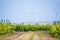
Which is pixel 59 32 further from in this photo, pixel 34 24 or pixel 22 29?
pixel 34 24

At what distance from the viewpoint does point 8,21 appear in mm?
20281

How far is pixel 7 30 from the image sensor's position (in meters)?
17.0

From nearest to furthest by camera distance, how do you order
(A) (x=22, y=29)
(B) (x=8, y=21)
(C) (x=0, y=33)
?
(C) (x=0, y=33) → (B) (x=8, y=21) → (A) (x=22, y=29)

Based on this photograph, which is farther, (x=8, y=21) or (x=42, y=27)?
(x=42, y=27)

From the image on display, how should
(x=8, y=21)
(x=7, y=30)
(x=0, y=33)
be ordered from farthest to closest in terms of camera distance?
(x=8, y=21), (x=7, y=30), (x=0, y=33)

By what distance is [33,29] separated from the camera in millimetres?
24188

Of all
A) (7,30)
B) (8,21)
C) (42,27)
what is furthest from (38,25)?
(7,30)

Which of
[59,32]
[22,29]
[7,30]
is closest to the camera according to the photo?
[59,32]

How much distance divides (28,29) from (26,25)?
0.80m

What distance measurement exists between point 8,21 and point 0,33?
4.98 m

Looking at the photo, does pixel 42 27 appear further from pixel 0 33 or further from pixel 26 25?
pixel 0 33

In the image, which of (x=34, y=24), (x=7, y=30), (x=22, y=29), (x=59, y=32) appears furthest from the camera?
(x=34, y=24)

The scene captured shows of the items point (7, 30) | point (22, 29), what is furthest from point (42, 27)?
point (7, 30)

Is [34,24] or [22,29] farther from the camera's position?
[34,24]
